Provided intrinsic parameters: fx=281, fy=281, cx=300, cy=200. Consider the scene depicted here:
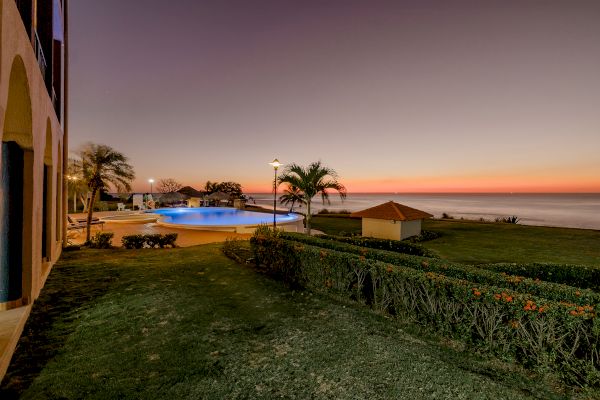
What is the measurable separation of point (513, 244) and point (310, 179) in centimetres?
1105

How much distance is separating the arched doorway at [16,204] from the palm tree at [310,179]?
32.9ft

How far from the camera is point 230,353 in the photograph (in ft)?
12.6

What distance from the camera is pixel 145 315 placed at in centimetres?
506

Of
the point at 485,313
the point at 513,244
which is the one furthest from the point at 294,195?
the point at 513,244

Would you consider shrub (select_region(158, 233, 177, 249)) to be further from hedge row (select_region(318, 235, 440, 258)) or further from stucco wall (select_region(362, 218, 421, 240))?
stucco wall (select_region(362, 218, 421, 240))

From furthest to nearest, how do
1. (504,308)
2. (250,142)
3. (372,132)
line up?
(250,142), (372,132), (504,308)

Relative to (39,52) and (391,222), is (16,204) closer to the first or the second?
(39,52)

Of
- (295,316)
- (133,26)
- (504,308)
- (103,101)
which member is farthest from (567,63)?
(103,101)

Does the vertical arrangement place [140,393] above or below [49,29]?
below

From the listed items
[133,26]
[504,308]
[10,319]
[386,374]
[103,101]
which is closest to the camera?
[386,374]

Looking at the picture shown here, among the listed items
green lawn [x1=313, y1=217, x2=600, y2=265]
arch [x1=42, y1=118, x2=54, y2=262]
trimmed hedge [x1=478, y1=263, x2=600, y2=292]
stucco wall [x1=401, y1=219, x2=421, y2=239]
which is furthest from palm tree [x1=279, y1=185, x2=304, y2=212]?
arch [x1=42, y1=118, x2=54, y2=262]

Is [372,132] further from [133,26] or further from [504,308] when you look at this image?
[504,308]

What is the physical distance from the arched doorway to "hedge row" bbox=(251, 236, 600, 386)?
582cm

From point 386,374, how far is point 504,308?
1875 millimetres
